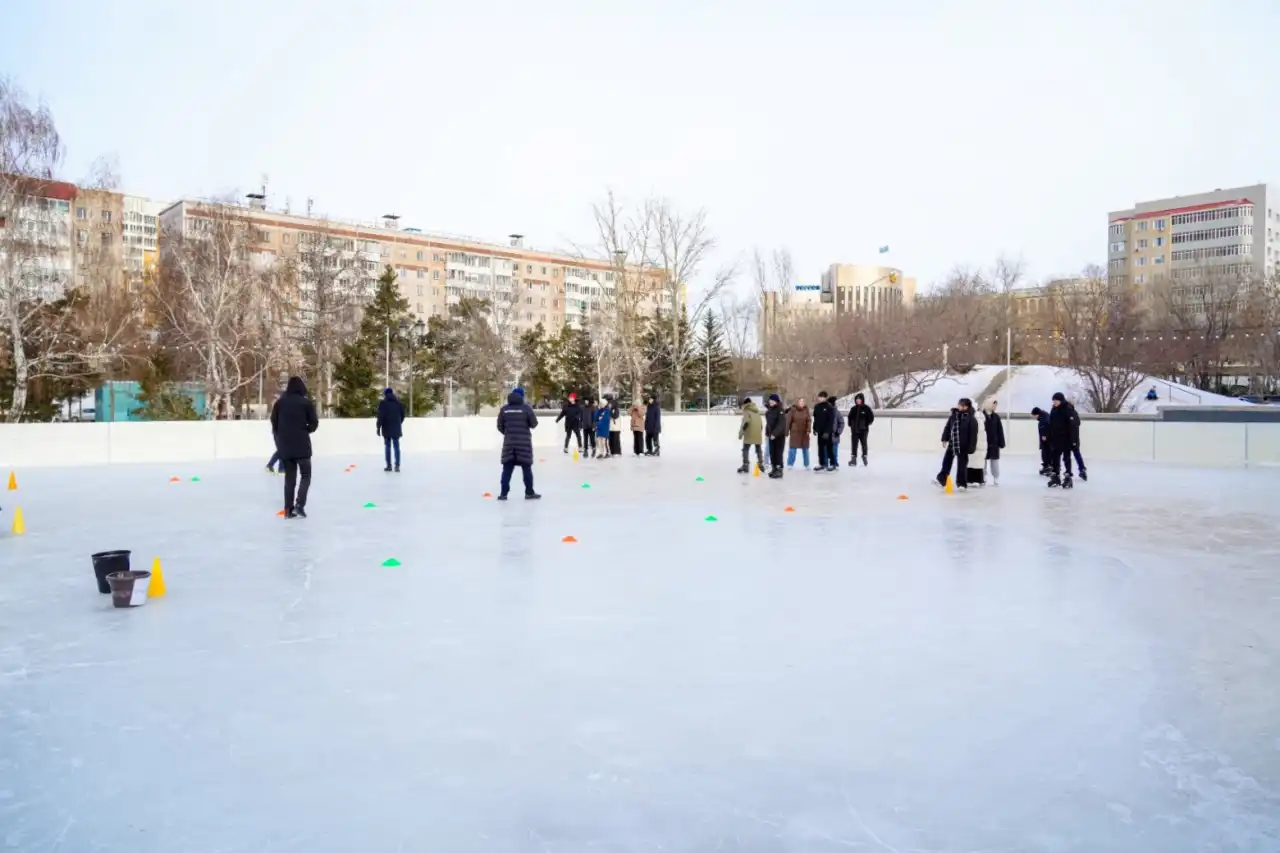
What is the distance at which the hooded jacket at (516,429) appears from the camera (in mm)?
11953

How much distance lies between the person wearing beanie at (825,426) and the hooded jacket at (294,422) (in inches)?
378

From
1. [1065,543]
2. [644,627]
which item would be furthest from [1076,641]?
[1065,543]

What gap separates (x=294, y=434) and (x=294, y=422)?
0.13 metres

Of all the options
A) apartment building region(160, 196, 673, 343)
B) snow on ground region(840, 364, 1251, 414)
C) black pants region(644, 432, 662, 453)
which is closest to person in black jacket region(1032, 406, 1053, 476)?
black pants region(644, 432, 662, 453)

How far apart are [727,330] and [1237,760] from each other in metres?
55.5

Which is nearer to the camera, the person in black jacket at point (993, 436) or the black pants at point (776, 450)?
the person in black jacket at point (993, 436)

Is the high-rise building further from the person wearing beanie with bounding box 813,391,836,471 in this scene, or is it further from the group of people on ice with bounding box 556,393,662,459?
the person wearing beanie with bounding box 813,391,836,471

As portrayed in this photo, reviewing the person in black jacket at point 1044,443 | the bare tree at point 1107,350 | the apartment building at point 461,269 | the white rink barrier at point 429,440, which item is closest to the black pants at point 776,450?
the person in black jacket at point 1044,443

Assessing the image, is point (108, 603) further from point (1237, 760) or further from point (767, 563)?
point (1237, 760)

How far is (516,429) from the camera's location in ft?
39.8

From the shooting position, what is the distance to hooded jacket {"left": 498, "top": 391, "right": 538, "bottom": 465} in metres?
12.0

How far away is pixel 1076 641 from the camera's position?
210 inches

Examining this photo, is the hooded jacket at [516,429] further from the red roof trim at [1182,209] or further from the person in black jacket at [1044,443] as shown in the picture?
the red roof trim at [1182,209]

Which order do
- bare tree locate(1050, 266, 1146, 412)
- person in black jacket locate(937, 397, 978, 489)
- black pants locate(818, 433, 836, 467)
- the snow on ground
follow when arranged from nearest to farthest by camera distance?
person in black jacket locate(937, 397, 978, 489), black pants locate(818, 433, 836, 467), bare tree locate(1050, 266, 1146, 412), the snow on ground
